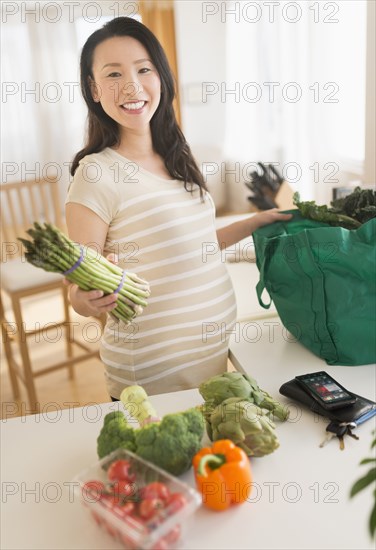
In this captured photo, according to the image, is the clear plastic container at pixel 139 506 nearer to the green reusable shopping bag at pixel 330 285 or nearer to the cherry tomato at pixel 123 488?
the cherry tomato at pixel 123 488

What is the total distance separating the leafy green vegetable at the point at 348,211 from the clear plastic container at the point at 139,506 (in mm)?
889

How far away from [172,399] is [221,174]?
3835 mm

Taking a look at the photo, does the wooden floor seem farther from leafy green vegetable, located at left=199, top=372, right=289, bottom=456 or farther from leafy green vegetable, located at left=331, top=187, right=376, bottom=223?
leafy green vegetable, located at left=199, top=372, right=289, bottom=456

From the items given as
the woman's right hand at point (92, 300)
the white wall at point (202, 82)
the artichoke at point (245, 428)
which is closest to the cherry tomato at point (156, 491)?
the artichoke at point (245, 428)

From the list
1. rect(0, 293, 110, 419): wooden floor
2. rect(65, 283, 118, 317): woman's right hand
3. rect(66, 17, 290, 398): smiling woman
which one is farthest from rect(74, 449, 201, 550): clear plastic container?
rect(0, 293, 110, 419): wooden floor

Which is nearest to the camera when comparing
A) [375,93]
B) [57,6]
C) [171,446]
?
[171,446]

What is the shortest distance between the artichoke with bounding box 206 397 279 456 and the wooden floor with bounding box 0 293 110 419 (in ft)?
5.08

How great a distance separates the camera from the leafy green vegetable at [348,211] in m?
1.51

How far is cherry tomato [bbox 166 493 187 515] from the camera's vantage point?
2.59 feet

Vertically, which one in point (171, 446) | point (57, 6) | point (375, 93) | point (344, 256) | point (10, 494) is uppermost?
point (57, 6)

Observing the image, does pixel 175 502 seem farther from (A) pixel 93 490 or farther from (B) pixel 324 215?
(B) pixel 324 215

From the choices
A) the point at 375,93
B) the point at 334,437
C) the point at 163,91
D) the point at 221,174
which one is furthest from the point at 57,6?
the point at 334,437

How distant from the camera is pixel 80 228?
4.25 ft

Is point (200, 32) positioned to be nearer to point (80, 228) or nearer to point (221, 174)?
point (221, 174)
